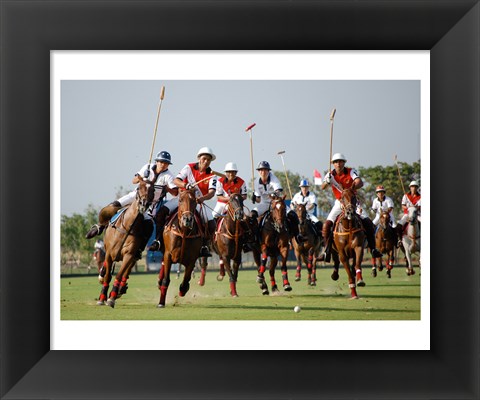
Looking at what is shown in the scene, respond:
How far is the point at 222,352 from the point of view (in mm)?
12039

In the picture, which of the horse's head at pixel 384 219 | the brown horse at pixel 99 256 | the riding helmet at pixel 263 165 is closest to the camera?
the riding helmet at pixel 263 165

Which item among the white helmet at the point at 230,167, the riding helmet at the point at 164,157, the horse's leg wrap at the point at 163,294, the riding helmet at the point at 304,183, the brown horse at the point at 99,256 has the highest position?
the riding helmet at the point at 164,157

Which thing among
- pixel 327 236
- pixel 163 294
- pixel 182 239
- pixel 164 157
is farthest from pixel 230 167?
pixel 163 294

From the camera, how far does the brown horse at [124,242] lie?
14.4 m

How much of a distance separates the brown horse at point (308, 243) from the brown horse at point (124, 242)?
4.88 m

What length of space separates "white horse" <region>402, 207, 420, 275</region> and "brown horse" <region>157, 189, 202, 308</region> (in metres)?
3.74

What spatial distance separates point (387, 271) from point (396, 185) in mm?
3023

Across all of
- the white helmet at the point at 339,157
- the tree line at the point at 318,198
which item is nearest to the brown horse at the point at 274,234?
the tree line at the point at 318,198

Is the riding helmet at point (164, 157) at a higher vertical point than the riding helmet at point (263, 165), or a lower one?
higher

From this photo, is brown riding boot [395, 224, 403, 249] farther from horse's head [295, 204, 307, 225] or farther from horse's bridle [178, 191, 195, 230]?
horse's bridle [178, 191, 195, 230]

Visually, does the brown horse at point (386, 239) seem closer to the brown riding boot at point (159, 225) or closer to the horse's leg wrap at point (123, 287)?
the brown riding boot at point (159, 225)
